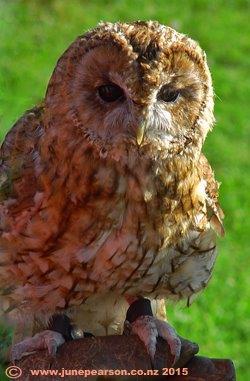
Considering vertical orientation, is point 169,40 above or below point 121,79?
above

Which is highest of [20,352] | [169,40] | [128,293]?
[169,40]

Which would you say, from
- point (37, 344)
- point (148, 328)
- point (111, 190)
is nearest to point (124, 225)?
point (111, 190)

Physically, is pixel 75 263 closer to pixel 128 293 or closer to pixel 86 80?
pixel 128 293

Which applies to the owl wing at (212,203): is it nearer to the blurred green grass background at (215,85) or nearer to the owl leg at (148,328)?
the owl leg at (148,328)

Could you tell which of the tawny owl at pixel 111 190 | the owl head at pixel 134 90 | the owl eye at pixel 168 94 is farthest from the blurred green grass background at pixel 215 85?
the owl eye at pixel 168 94

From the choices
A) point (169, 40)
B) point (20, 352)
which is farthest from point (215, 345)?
point (169, 40)

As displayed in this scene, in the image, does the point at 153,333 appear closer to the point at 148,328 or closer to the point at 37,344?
the point at 148,328

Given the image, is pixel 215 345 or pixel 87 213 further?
pixel 215 345
